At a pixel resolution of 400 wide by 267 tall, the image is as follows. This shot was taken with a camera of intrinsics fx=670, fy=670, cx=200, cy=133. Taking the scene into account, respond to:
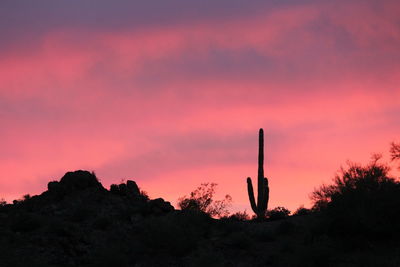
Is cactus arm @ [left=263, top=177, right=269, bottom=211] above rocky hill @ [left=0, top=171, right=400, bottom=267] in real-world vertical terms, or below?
above

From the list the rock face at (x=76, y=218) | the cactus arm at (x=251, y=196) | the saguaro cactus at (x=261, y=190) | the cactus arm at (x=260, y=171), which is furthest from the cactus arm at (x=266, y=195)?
the rock face at (x=76, y=218)

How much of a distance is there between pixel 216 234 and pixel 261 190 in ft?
22.8

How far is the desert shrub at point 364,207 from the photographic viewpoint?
1303 inches

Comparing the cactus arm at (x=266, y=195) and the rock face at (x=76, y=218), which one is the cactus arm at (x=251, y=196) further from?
the rock face at (x=76, y=218)

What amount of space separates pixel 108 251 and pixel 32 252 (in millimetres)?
3721

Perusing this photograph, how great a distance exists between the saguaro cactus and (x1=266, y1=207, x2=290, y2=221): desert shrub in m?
0.42

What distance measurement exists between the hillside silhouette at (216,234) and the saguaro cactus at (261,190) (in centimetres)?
336

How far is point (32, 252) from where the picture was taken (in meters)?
32.1

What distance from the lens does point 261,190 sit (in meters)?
42.3

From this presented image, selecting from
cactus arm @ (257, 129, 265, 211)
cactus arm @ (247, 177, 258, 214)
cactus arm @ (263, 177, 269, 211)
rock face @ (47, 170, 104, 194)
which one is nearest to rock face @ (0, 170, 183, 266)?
rock face @ (47, 170, 104, 194)

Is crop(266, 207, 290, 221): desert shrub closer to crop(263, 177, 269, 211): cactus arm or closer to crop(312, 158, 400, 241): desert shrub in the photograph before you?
crop(263, 177, 269, 211): cactus arm

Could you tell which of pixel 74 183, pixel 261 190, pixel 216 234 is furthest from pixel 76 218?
pixel 261 190

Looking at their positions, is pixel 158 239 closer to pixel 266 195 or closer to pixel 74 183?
pixel 74 183

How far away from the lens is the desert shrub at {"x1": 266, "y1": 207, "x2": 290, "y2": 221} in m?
41.3
